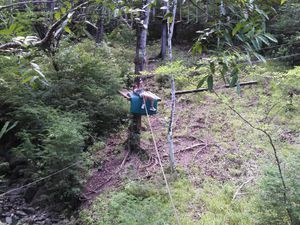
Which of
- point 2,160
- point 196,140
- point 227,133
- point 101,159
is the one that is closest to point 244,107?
point 227,133

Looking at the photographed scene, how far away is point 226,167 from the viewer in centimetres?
472

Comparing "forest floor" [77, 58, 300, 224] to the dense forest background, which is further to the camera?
"forest floor" [77, 58, 300, 224]

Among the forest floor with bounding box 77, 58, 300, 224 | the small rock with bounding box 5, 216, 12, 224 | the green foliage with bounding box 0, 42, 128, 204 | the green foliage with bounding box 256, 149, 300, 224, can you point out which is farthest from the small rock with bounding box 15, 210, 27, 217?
the green foliage with bounding box 256, 149, 300, 224

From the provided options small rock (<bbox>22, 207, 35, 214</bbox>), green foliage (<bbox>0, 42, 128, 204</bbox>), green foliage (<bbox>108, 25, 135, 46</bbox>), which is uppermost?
green foliage (<bbox>108, 25, 135, 46</bbox>)

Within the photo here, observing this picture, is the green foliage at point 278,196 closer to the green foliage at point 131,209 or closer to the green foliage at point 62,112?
the green foliage at point 131,209

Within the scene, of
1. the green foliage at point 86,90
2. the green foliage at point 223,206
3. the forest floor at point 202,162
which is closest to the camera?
the green foliage at point 223,206

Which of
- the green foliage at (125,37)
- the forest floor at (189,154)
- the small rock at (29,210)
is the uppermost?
the green foliage at (125,37)

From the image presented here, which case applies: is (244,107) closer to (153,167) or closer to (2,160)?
(153,167)

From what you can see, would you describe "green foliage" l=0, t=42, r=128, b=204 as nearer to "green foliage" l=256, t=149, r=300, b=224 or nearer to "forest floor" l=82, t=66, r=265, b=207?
"forest floor" l=82, t=66, r=265, b=207

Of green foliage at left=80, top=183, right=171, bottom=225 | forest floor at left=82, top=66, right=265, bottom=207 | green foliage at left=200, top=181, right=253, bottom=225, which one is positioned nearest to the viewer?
green foliage at left=80, top=183, right=171, bottom=225

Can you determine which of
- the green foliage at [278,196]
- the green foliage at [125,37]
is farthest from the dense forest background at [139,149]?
the green foliage at [125,37]

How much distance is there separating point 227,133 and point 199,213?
7.97 feet

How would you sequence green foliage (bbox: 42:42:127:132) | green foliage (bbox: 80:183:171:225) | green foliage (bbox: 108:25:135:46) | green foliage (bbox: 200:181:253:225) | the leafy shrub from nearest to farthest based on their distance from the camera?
green foliage (bbox: 80:183:171:225) < green foliage (bbox: 200:181:253:225) < the leafy shrub < green foliage (bbox: 42:42:127:132) < green foliage (bbox: 108:25:135:46)

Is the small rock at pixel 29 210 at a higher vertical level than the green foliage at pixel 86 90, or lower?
lower
